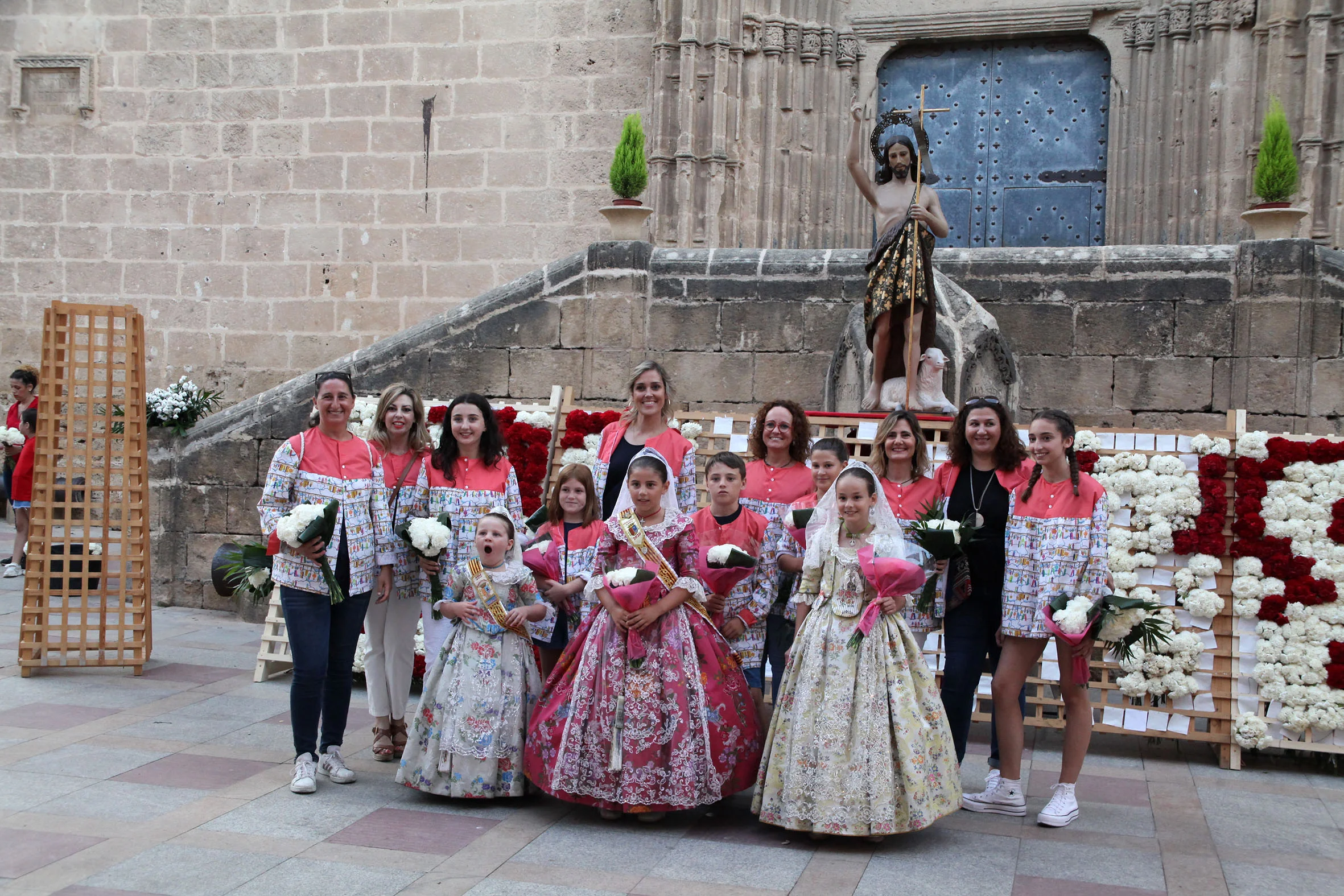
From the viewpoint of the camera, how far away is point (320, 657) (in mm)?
4996

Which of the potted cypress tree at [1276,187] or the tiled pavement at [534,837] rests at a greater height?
the potted cypress tree at [1276,187]

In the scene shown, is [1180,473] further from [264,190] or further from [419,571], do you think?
[264,190]

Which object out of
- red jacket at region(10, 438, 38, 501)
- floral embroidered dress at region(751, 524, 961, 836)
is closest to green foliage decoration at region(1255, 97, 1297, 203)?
floral embroidered dress at region(751, 524, 961, 836)

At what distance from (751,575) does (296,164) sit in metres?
10.5

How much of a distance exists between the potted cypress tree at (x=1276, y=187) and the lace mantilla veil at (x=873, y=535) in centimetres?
496

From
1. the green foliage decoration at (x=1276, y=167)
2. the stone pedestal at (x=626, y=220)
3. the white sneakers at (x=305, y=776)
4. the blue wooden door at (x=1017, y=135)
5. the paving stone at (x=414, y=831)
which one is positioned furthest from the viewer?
the blue wooden door at (x=1017, y=135)

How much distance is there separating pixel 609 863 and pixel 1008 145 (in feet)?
34.1

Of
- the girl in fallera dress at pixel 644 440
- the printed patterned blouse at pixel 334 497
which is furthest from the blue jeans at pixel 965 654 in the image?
the printed patterned blouse at pixel 334 497

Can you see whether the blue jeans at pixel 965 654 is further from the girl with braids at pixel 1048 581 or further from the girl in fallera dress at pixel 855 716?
the girl in fallera dress at pixel 855 716

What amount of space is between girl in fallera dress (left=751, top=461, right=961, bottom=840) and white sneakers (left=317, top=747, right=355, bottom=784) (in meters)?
1.71

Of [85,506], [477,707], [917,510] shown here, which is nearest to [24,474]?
[85,506]

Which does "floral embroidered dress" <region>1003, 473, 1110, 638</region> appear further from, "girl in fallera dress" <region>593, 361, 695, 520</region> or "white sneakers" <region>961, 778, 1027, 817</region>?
"girl in fallera dress" <region>593, 361, 695, 520</region>

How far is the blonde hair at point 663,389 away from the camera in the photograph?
5664 mm

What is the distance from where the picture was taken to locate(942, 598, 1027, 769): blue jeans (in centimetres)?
497
